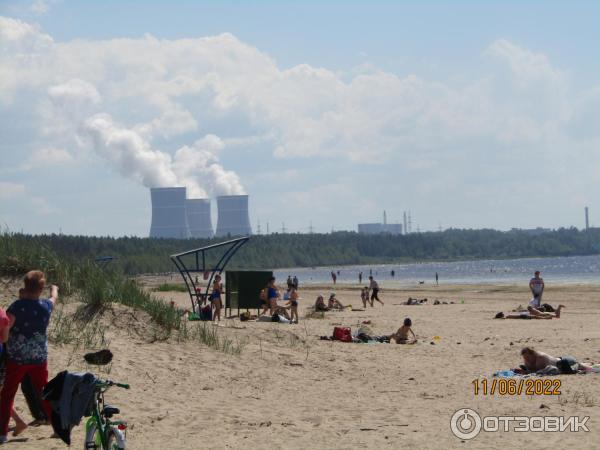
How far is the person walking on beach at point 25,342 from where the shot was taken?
8008 millimetres

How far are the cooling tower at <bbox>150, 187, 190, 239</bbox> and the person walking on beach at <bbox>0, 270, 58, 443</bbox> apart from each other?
A: 152 m

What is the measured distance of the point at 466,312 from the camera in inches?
1174

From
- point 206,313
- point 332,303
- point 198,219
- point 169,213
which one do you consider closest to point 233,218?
point 198,219

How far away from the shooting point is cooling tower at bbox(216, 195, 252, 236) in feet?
548

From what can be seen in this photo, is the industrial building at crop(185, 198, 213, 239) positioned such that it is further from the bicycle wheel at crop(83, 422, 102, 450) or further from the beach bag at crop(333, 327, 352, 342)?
the bicycle wheel at crop(83, 422, 102, 450)

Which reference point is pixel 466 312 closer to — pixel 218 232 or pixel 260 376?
pixel 260 376

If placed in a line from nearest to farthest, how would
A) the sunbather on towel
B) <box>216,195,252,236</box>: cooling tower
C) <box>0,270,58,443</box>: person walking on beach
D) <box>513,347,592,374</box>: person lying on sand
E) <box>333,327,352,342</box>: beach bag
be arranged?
<box>0,270,58,443</box>: person walking on beach → <box>513,347,592,374</box>: person lying on sand → <box>333,327,352,342</box>: beach bag → the sunbather on towel → <box>216,195,252,236</box>: cooling tower

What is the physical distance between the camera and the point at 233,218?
16762cm

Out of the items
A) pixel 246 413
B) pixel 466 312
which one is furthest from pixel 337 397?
pixel 466 312

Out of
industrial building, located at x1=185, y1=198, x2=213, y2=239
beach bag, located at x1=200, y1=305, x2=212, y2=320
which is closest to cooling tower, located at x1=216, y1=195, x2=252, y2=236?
industrial building, located at x1=185, y1=198, x2=213, y2=239

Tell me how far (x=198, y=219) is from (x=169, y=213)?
1057 centimetres

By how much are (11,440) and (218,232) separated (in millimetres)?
160456
